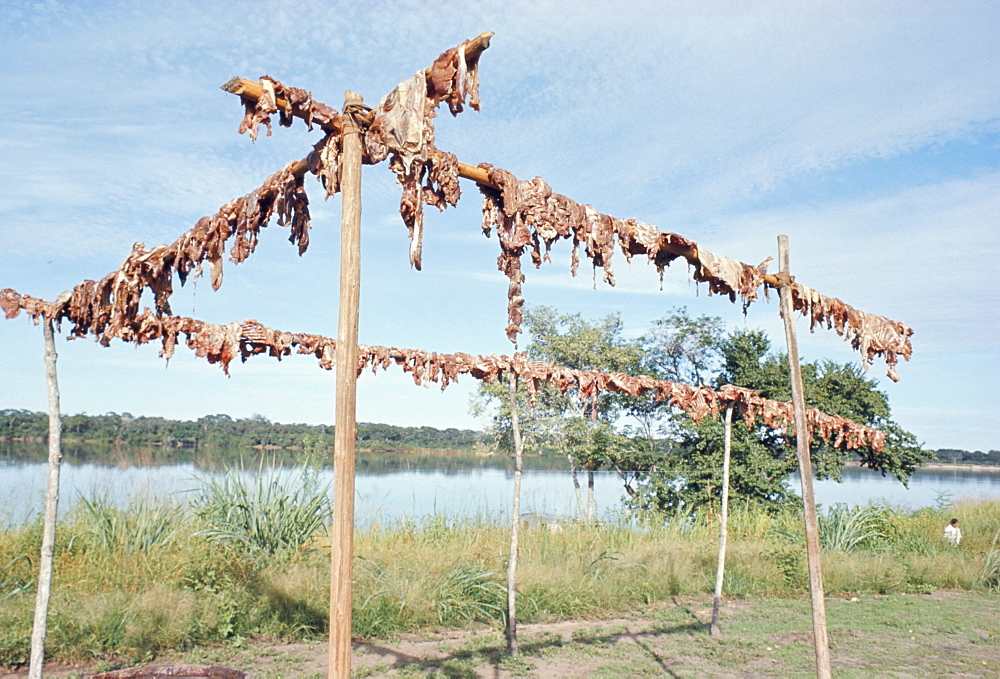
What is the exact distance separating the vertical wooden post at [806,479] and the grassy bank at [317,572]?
3.37 m

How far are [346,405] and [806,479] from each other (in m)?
2.25

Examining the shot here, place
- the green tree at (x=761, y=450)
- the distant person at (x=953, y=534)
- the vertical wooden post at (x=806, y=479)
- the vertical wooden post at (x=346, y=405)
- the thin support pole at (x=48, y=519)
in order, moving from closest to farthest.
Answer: the vertical wooden post at (x=346, y=405) < the thin support pole at (x=48, y=519) < the vertical wooden post at (x=806, y=479) < the distant person at (x=953, y=534) < the green tree at (x=761, y=450)

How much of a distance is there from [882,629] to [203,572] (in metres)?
5.99

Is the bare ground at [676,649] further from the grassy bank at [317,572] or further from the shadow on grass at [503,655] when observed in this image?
the grassy bank at [317,572]

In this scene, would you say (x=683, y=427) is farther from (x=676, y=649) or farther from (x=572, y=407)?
(x=676, y=649)

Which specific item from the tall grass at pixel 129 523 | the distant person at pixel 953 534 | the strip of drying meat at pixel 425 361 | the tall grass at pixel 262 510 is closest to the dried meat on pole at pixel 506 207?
the strip of drying meat at pixel 425 361

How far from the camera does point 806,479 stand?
3262 mm

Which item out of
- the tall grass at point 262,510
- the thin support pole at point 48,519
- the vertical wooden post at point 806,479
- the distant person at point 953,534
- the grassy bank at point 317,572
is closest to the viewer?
the thin support pole at point 48,519

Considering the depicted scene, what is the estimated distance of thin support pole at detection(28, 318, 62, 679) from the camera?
119 inches

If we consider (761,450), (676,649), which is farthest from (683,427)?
(676,649)

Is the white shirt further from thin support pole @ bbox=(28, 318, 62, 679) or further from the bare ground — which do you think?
thin support pole @ bbox=(28, 318, 62, 679)

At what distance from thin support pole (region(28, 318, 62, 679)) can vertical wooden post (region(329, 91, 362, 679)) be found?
5.69 feet

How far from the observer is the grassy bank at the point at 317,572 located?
5.06 meters

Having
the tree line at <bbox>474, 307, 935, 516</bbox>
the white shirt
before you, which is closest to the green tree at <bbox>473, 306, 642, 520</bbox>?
the tree line at <bbox>474, 307, 935, 516</bbox>
